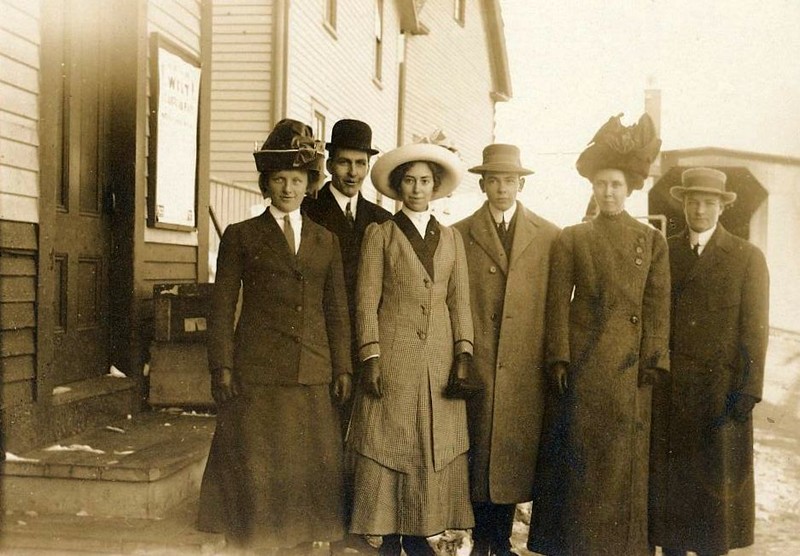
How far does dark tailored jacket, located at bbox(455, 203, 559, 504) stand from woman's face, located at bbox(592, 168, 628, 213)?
0.36 metres

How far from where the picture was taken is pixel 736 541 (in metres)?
3.93

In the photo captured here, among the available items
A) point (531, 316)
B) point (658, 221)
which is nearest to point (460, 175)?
point (531, 316)

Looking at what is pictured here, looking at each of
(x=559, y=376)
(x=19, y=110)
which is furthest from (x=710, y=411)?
(x=19, y=110)

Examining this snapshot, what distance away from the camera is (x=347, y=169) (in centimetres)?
431

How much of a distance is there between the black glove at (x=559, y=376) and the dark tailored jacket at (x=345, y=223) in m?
1.05

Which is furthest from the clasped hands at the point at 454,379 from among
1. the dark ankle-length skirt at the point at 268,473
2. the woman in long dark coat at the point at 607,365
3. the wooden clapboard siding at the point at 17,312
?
the wooden clapboard siding at the point at 17,312

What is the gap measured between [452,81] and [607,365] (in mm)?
18009

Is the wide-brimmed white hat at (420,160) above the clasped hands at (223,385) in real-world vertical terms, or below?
above

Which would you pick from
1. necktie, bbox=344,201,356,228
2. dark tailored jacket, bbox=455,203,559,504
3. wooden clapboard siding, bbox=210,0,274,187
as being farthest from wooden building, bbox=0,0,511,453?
wooden clapboard siding, bbox=210,0,274,187

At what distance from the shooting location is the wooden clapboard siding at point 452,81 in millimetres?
18562

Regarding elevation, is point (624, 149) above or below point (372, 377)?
above

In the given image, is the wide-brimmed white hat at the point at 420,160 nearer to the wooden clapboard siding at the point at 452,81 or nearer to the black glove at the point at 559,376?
the black glove at the point at 559,376

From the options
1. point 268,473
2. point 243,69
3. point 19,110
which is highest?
point 243,69

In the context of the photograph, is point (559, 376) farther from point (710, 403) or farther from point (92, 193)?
point (92, 193)
